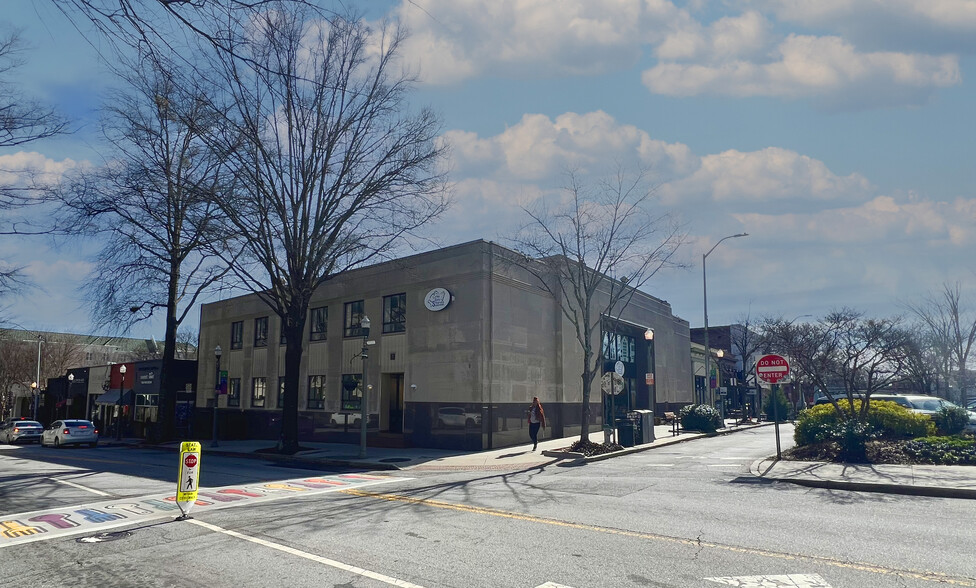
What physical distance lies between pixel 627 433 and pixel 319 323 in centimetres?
1598

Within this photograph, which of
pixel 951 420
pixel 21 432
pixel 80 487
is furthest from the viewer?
pixel 21 432

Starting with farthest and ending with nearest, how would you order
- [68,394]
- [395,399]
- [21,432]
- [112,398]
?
1. [68,394]
2. [112,398]
3. [21,432]
4. [395,399]

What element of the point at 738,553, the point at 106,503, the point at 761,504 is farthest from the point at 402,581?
the point at 106,503

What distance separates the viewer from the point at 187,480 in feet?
31.6

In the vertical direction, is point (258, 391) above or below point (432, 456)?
above

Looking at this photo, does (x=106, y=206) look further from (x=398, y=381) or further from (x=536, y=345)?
(x=536, y=345)

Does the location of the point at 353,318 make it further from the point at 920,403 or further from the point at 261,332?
the point at 920,403

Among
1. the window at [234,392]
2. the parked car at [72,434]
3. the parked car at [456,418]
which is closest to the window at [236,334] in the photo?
the window at [234,392]

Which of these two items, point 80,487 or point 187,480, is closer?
point 187,480

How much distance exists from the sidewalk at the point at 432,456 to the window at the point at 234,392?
25.0 ft

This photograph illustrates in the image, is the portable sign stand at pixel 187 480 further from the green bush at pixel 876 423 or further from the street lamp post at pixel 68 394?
the street lamp post at pixel 68 394

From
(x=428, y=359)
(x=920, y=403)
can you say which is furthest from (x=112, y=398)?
(x=920, y=403)

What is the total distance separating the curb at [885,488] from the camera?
10.9 m

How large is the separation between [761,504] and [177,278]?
30.9 m
